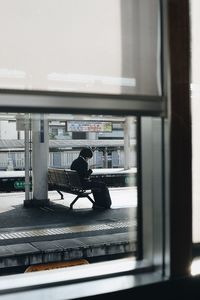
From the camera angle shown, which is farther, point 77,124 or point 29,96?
point 77,124

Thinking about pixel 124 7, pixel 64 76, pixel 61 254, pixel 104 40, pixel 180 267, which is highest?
pixel 124 7

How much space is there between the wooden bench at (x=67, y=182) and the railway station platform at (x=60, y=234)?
256 millimetres

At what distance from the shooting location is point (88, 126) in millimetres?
9297

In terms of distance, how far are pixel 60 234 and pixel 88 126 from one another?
16.0ft

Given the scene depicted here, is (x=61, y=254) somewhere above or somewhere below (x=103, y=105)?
below

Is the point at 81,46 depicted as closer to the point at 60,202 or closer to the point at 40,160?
the point at 40,160

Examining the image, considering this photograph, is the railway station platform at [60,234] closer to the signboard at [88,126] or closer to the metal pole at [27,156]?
the metal pole at [27,156]

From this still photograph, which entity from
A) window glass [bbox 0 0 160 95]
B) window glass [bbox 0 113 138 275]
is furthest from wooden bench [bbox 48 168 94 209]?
window glass [bbox 0 0 160 95]

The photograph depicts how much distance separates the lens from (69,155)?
496 inches

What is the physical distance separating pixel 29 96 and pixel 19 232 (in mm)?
3703

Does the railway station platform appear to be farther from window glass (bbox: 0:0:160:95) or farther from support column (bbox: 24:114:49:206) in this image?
window glass (bbox: 0:0:160:95)

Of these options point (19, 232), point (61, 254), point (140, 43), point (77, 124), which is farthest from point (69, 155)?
point (140, 43)

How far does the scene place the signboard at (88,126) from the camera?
29.7 ft

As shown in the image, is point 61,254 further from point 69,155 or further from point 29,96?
point 69,155
